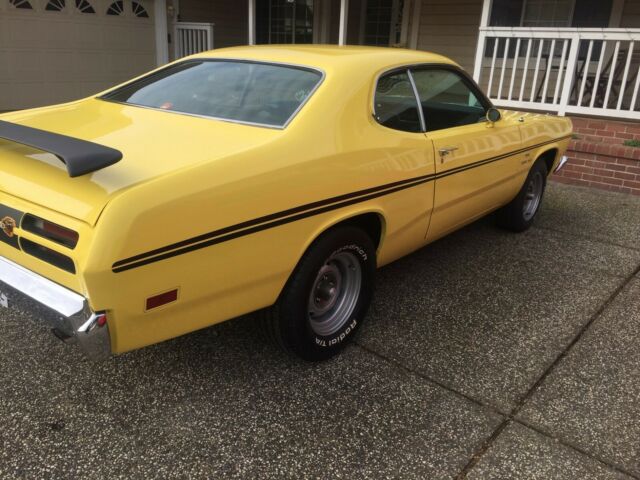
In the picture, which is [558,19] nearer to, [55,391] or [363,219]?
[363,219]

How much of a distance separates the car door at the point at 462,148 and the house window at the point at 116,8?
26.6 ft

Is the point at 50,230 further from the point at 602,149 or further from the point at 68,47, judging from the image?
the point at 68,47

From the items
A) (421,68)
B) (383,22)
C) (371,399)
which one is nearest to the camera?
(371,399)

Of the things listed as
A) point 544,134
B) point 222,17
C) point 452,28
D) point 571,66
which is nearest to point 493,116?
point 544,134

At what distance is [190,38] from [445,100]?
8.43 m

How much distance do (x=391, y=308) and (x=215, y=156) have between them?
1.78 m

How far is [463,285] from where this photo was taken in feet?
13.4

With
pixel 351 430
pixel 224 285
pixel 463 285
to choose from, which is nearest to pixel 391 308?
pixel 463 285

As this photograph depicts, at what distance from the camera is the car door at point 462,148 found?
11.7 ft

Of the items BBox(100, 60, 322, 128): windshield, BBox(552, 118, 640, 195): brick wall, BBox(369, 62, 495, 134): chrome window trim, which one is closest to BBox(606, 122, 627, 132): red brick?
BBox(552, 118, 640, 195): brick wall

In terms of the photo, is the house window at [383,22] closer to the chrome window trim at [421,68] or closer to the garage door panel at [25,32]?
the garage door panel at [25,32]

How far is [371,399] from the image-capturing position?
2.76 m

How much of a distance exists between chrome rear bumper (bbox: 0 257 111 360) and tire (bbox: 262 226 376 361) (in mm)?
899

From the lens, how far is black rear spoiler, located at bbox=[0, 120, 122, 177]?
6.72ft
